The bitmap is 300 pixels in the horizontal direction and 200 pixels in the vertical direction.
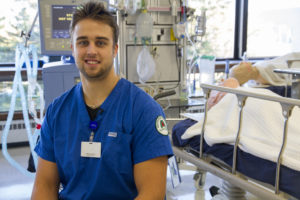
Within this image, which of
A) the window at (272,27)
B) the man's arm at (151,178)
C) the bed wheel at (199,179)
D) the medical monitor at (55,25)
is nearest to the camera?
the man's arm at (151,178)

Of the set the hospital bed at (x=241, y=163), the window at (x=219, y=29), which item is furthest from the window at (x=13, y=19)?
the hospital bed at (x=241, y=163)

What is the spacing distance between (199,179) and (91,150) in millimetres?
1597

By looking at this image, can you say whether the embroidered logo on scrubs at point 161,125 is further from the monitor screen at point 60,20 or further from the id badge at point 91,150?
the monitor screen at point 60,20

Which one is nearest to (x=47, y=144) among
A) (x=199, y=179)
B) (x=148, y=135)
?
(x=148, y=135)

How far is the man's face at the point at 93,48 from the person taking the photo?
1327 millimetres

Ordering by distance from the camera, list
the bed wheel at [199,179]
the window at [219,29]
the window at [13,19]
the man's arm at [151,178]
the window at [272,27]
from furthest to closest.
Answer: the window at [272,27]
the window at [219,29]
the window at [13,19]
the bed wheel at [199,179]
the man's arm at [151,178]

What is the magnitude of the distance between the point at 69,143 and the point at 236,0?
12.6 feet

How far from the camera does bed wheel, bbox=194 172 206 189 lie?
107 inches

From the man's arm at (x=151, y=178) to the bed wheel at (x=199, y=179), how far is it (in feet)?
4.78

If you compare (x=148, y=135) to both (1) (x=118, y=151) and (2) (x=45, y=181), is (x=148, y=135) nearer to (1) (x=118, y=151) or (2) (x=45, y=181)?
(1) (x=118, y=151)

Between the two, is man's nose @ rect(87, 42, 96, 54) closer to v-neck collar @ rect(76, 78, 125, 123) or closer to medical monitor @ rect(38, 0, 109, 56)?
v-neck collar @ rect(76, 78, 125, 123)

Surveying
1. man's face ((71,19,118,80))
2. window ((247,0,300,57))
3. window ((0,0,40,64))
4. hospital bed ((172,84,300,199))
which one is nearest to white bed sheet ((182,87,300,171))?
hospital bed ((172,84,300,199))

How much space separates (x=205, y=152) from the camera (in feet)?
6.26

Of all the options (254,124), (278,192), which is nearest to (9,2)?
(254,124)
